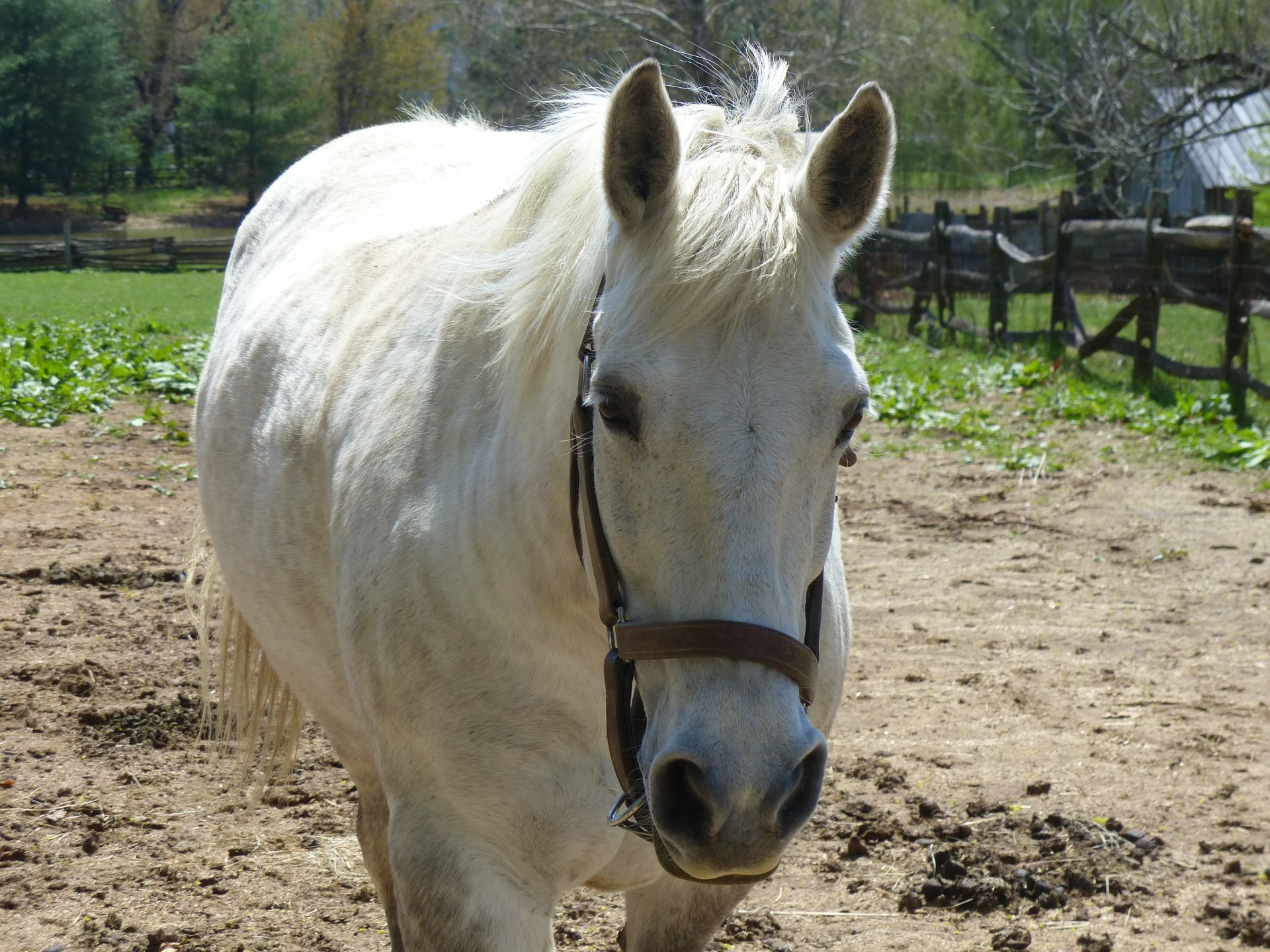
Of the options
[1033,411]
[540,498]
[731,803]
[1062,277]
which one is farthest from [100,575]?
[1062,277]

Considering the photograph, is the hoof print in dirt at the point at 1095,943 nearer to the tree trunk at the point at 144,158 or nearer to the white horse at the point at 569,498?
the white horse at the point at 569,498

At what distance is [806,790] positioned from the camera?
4.81ft

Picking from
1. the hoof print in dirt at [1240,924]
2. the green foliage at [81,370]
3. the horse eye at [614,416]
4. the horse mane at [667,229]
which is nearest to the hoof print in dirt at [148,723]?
the horse mane at [667,229]

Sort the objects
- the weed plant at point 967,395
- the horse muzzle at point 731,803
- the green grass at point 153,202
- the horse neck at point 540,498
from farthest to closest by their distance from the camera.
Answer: the green grass at point 153,202 < the weed plant at point 967,395 < the horse neck at point 540,498 < the horse muzzle at point 731,803

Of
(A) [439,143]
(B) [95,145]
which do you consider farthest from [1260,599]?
(B) [95,145]

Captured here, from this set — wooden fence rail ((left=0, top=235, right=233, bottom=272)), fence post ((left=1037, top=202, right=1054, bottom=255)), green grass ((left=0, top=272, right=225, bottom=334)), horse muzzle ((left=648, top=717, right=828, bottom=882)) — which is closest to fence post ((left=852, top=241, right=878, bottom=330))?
fence post ((left=1037, top=202, right=1054, bottom=255))

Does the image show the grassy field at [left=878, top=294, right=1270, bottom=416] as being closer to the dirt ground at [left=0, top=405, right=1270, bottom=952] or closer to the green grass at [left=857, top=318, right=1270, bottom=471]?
the green grass at [left=857, top=318, right=1270, bottom=471]

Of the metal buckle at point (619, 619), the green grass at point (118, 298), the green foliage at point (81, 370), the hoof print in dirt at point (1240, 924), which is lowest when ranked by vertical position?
the hoof print in dirt at point (1240, 924)

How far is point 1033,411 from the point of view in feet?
29.9

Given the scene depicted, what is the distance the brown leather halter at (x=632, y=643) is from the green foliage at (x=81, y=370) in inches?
256

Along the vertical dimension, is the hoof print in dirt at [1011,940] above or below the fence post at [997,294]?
below

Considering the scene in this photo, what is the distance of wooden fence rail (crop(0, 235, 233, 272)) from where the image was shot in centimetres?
2597

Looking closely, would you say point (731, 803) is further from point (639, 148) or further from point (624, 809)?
point (639, 148)

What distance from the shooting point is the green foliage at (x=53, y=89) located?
34594 mm
